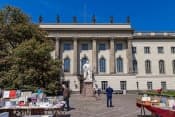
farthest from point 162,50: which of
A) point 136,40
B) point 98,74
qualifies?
point 98,74

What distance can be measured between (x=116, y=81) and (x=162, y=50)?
42.4ft

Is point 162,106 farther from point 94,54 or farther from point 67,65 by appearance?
point 67,65

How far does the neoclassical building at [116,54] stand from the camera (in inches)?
2111

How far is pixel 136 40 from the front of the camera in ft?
189

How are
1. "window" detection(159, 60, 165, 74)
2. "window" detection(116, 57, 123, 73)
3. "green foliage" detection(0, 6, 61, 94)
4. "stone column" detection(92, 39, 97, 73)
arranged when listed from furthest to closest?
"window" detection(159, 60, 165, 74) → "window" detection(116, 57, 123, 73) → "stone column" detection(92, 39, 97, 73) → "green foliage" detection(0, 6, 61, 94)

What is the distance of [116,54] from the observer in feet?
182

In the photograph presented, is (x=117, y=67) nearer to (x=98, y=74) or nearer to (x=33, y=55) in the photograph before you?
(x=98, y=74)

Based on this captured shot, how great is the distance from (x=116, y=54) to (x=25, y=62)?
31014mm

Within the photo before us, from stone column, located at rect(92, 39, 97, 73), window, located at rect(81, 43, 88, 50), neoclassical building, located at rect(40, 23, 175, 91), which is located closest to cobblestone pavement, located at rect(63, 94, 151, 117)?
neoclassical building, located at rect(40, 23, 175, 91)

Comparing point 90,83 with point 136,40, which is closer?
point 90,83

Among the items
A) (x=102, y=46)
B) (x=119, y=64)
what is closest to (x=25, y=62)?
(x=102, y=46)

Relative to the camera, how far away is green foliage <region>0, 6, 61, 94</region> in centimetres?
2667

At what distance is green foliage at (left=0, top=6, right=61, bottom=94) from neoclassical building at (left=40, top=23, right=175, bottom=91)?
862 inches

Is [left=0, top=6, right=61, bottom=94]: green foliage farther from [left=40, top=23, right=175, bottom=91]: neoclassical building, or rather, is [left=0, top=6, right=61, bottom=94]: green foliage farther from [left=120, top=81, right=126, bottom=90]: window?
[left=120, top=81, right=126, bottom=90]: window
